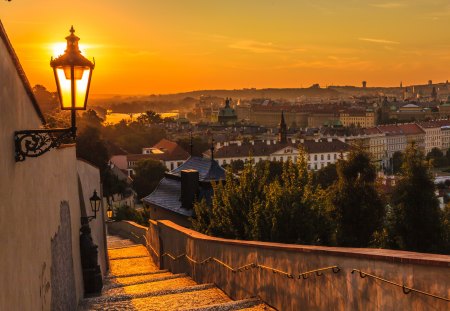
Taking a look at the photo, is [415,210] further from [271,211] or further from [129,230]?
[129,230]

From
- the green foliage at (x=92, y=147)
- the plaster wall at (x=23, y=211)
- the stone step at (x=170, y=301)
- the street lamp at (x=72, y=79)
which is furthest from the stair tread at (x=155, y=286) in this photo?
the green foliage at (x=92, y=147)

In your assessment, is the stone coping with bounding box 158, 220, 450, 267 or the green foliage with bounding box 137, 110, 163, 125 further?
the green foliage with bounding box 137, 110, 163, 125

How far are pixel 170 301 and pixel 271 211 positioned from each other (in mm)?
2803

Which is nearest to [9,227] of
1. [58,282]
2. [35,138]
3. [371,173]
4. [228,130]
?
[35,138]

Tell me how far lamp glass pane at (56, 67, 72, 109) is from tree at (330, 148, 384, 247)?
1617 centimetres

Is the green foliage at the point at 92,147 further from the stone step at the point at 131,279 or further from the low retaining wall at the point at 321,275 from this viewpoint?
the low retaining wall at the point at 321,275

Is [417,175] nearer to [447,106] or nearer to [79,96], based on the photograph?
[79,96]

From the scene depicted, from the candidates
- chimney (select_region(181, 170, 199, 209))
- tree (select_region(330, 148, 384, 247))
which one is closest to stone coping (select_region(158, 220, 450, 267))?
chimney (select_region(181, 170, 199, 209))

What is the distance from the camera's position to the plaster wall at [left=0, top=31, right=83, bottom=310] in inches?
174

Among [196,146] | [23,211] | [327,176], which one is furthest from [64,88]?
[196,146]

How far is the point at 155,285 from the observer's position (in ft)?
34.7

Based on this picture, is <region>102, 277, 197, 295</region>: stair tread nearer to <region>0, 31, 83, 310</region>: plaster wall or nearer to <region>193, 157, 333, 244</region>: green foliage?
<region>193, 157, 333, 244</region>: green foliage

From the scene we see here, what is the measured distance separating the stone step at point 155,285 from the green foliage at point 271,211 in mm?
1176

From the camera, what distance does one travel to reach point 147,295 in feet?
28.6
